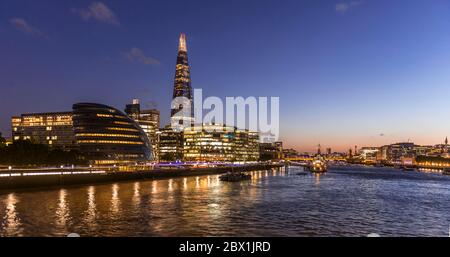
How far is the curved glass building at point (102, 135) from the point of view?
170 metres

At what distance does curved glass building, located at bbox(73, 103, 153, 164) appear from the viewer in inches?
6708

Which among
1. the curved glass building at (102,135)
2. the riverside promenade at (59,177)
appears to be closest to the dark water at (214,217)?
the riverside promenade at (59,177)

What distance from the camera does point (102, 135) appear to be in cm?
17112

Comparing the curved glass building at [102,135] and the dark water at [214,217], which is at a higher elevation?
the curved glass building at [102,135]

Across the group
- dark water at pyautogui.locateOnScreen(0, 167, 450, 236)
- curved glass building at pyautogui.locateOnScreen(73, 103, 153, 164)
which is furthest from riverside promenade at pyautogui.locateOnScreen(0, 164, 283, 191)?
curved glass building at pyautogui.locateOnScreen(73, 103, 153, 164)

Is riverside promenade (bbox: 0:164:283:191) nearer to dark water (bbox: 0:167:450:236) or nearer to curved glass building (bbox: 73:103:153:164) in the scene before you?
dark water (bbox: 0:167:450:236)

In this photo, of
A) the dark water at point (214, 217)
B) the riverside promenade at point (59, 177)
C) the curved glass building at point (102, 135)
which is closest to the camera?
the dark water at point (214, 217)

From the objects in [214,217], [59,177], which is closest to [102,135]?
[59,177]

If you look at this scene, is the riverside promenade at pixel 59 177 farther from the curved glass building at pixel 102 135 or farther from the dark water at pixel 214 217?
the curved glass building at pixel 102 135

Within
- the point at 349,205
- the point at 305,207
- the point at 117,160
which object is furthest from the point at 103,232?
the point at 117,160
